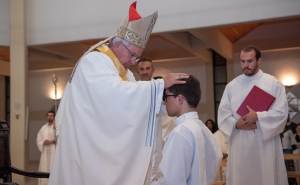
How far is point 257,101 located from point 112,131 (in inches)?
92.3

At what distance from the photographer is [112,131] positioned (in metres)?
2.99

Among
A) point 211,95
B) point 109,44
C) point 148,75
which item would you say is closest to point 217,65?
point 211,95

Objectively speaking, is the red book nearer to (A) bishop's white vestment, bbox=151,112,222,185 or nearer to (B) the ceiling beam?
(A) bishop's white vestment, bbox=151,112,222,185

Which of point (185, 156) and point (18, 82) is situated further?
point (18, 82)

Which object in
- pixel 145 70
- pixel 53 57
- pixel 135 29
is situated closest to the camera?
pixel 135 29

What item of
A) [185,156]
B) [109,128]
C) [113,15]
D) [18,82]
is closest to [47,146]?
[18,82]

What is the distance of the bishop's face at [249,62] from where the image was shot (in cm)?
477

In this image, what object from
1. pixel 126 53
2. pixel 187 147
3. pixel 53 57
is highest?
pixel 53 57

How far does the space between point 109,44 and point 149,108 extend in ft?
2.52

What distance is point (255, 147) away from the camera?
4.81 metres

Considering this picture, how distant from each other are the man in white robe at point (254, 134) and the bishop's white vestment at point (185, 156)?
198 centimetres

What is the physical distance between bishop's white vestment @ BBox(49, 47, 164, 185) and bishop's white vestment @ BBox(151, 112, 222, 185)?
24 cm

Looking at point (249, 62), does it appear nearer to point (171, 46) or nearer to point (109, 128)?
point (109, 128)

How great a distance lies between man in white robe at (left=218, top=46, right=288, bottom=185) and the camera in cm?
473
